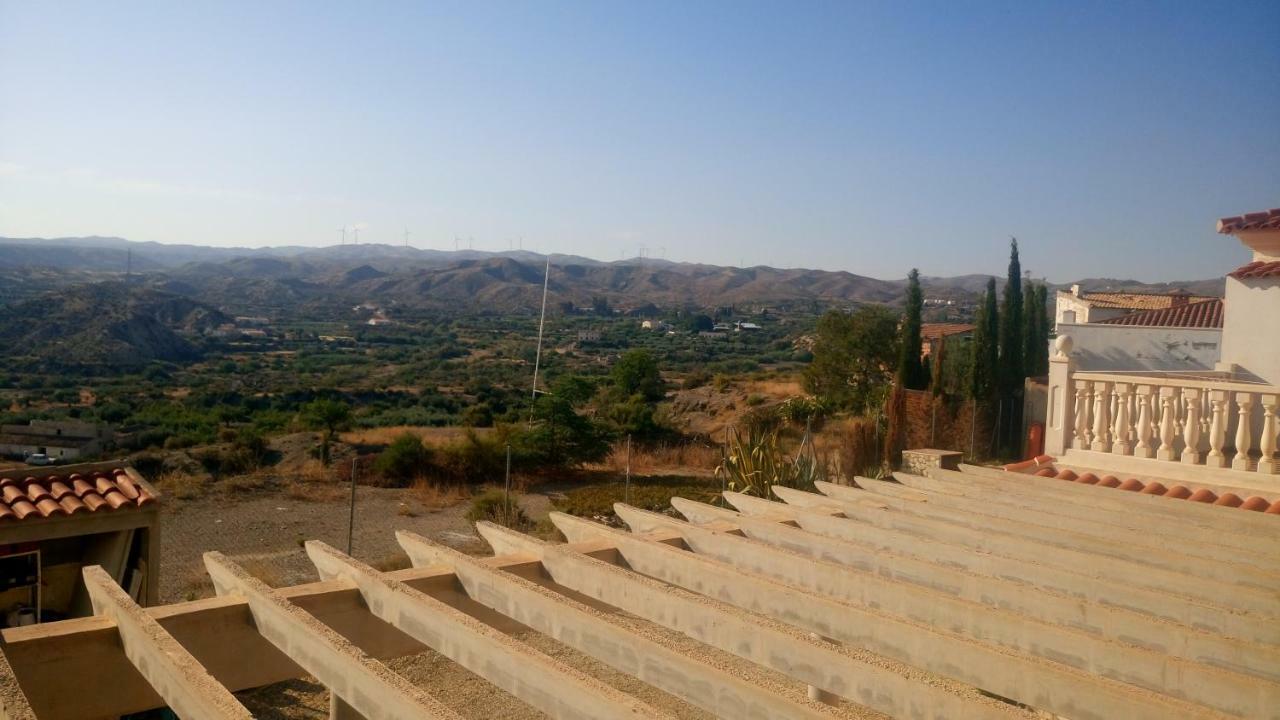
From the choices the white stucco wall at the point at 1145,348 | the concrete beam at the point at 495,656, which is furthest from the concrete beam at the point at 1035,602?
the white stucco wall at the point at 1145,348

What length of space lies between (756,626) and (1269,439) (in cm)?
595

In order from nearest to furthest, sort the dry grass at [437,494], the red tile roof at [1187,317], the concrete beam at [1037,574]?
the concrete beam at [1037,574]
the dry grass at [437,494]
the red tile roof at [1187,317]

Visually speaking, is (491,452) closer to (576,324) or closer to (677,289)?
(576,324)

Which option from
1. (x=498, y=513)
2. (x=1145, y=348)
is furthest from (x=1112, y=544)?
(x=1145, y=348)

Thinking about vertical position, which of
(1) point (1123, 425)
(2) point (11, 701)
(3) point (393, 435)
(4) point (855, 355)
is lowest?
(3) point (393, 435)

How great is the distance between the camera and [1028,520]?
15.8 ft

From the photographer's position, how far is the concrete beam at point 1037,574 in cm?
311

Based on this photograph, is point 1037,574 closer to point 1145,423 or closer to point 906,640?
point 906,640

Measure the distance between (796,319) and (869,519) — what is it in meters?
93.0

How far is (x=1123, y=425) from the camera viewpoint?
25.1 ft

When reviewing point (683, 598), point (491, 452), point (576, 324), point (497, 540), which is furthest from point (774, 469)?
point (576, 324)

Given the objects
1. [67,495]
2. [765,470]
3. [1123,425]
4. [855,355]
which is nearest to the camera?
[1123,425]

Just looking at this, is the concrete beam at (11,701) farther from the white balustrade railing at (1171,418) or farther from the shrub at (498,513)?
the shrub at (498,513)

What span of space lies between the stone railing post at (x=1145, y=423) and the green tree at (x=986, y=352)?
41.9ft
